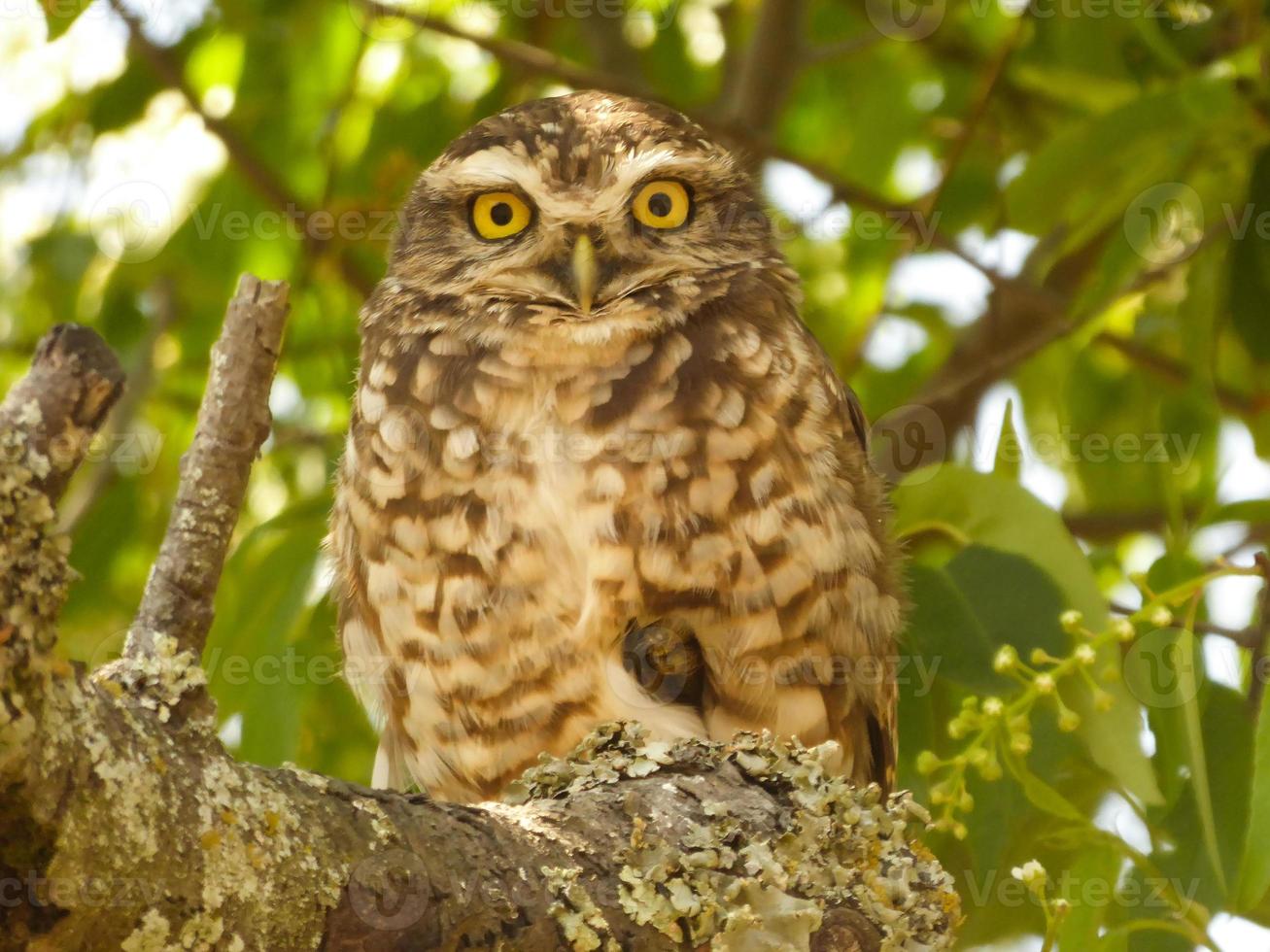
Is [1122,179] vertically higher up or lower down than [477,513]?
higher up

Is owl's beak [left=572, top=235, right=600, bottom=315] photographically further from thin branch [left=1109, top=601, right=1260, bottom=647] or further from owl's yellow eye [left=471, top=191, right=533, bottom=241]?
thin branch [left=1109, top=601, right=1260, bottom=647]

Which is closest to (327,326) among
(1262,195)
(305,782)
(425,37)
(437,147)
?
(437,147)

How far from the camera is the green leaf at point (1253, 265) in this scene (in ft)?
9.16

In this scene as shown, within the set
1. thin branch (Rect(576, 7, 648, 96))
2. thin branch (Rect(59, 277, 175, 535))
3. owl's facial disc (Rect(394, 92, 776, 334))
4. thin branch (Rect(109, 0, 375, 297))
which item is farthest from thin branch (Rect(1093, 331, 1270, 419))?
thin branch (Rect(59, 277, 175, 535))

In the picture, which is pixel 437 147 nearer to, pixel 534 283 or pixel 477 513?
pixel 534 283

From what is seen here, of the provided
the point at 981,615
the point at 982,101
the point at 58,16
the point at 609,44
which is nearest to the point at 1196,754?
the point at 981,615

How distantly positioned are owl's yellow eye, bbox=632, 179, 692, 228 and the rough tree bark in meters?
1.19

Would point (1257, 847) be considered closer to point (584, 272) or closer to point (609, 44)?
point (584, 272)

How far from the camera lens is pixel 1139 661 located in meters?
2.24

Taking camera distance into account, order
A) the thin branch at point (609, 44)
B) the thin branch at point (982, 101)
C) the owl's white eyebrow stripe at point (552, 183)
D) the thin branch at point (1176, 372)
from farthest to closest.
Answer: the thin branch at point (609, 44)
the thin branch at point (982, 101)
the thin branch at point (1176, 372)
the owl's white eyebrow stripe at point (552, 183)

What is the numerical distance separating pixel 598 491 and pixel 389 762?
763mm

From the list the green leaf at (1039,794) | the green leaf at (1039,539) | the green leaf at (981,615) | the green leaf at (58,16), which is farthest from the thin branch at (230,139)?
the green leaf at (1039,794)

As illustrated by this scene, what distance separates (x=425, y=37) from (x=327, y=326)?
849 mm

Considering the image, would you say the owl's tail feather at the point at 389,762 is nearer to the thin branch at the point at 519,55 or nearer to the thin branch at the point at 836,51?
the thin branch at the point at 519,55
